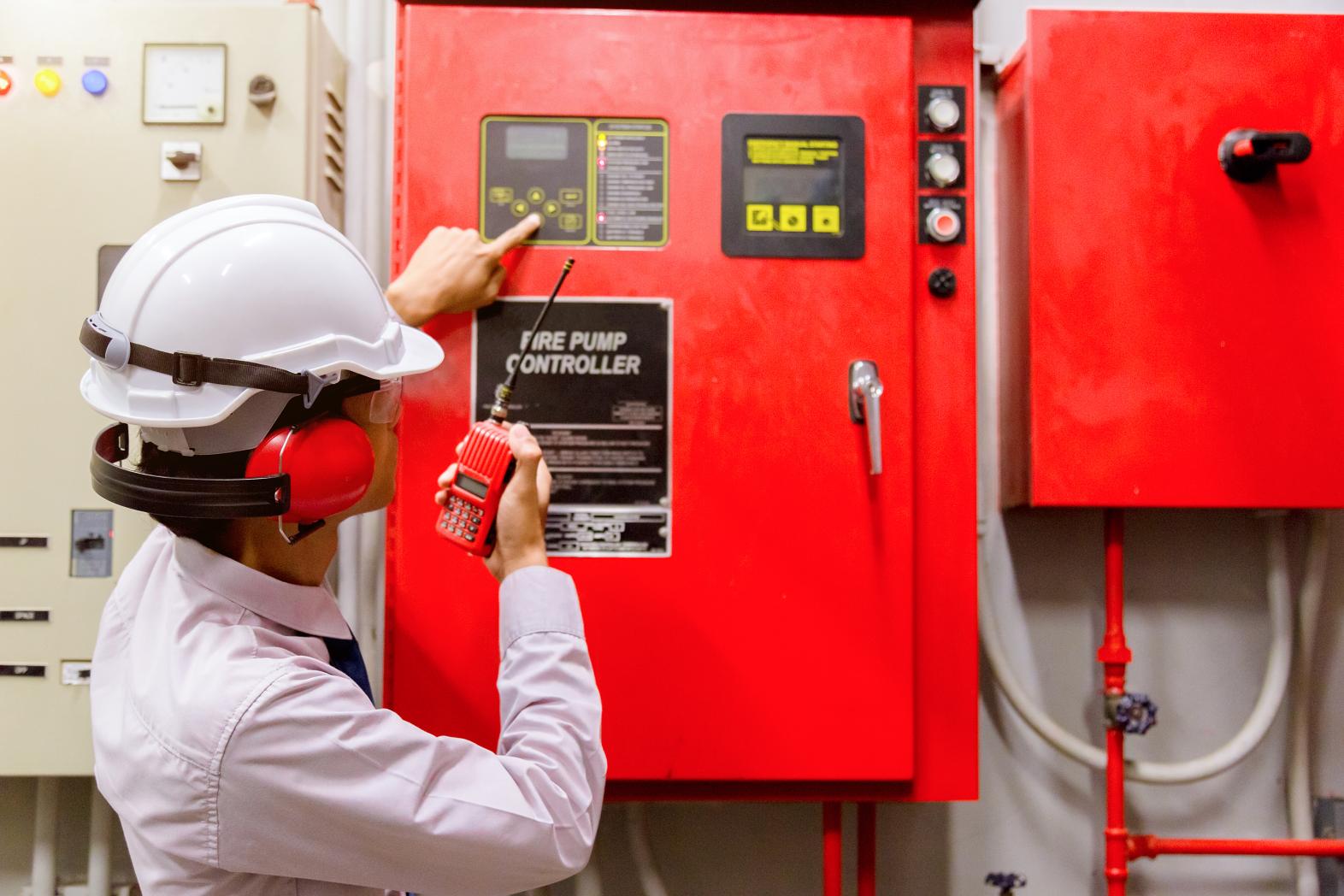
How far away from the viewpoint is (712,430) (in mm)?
1154

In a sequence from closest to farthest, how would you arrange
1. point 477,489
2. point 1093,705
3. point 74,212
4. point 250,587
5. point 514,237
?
point 250,587
point 477,489
point 514,237
point 74,212
point 1093,705

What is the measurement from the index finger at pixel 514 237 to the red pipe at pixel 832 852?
82cm

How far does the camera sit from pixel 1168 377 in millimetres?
1216

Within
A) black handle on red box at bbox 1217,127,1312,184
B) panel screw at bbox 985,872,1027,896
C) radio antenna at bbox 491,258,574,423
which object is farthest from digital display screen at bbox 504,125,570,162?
panel screw at bbox 985,872,1027,896

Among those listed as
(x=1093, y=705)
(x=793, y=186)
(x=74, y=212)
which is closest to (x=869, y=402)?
(x=793, y=186)

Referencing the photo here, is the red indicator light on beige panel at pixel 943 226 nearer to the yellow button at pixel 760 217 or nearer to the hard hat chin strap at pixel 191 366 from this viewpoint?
the yellow button at pixel 760 217

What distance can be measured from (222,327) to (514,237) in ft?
1.28

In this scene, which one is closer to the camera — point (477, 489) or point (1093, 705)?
point (477, 489)

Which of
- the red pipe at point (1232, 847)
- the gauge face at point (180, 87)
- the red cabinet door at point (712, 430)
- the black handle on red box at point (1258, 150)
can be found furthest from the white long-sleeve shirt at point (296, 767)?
the black handle on red box at point (1258, 150)

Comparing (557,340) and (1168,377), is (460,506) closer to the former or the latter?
(557,340)

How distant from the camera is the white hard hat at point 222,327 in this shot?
2.71 ft

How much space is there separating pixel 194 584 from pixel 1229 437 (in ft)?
3.98

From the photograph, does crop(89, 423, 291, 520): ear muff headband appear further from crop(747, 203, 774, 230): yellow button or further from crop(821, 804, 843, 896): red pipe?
crop(821, 804, 843, 896): red pipe

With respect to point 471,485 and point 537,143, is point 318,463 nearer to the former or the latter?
point 471,485
